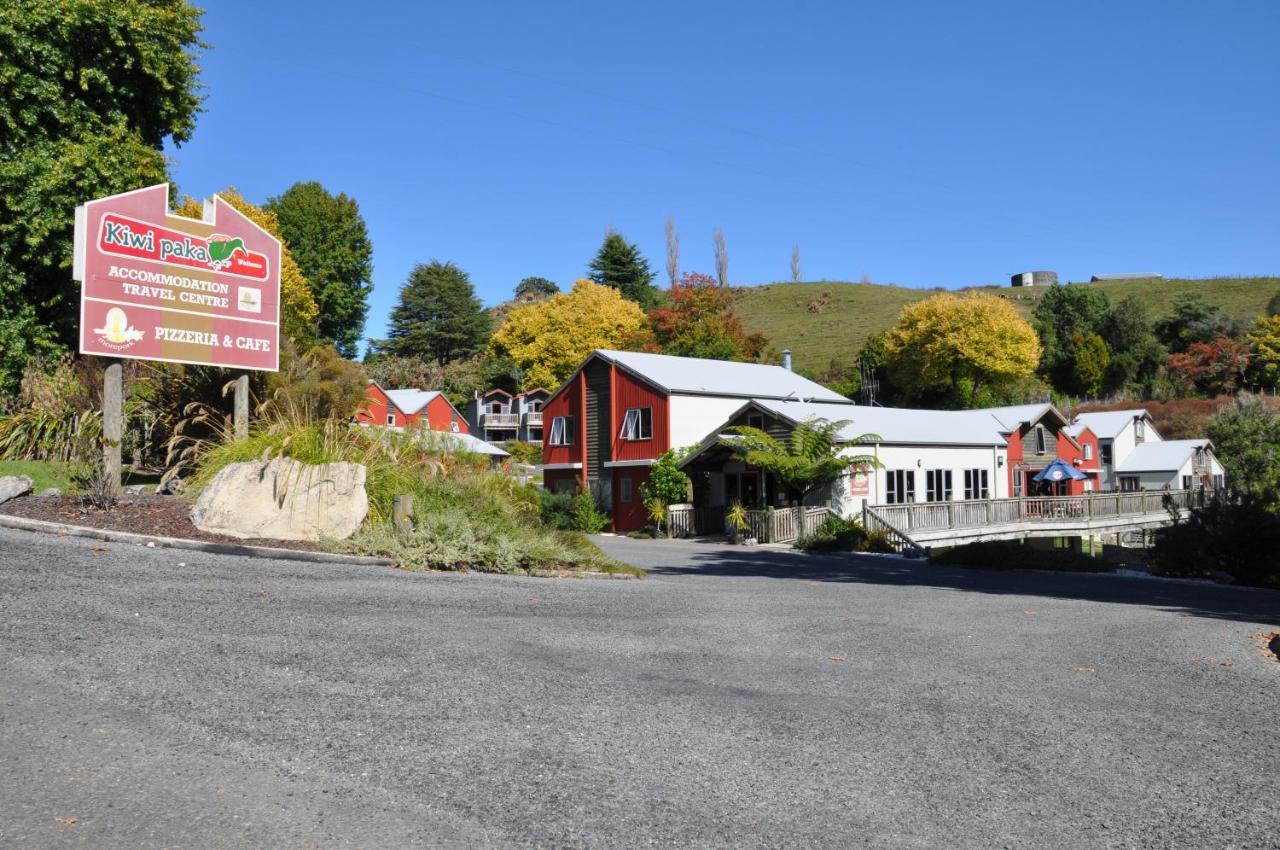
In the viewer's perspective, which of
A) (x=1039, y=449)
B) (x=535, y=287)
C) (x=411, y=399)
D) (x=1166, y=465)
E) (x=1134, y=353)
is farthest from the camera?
(x=535, y=287)

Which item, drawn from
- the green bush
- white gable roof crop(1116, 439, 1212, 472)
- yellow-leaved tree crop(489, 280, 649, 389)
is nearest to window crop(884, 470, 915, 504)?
the green bush

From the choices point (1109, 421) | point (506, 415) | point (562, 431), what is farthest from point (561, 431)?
point (506, 415)

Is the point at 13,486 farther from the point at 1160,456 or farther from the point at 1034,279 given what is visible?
the point at 1034,279

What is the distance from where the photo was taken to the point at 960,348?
59844mm

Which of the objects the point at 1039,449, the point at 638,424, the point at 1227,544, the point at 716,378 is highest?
the point at 716,378

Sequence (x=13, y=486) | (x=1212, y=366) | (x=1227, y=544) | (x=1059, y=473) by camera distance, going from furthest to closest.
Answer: (x=1212, y=366), (x=1059, y=473), (x=1227, y=544), (x=13, y=486)

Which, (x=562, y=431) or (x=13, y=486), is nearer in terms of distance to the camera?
(x=13, y=486)

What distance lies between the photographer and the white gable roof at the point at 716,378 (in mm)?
36094

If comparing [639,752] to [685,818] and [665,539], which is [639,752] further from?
[665,539]

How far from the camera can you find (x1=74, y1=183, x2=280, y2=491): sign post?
13992 millimetres

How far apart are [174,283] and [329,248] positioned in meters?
47.8

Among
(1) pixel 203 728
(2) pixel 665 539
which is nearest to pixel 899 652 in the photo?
(1) pixel 203 728

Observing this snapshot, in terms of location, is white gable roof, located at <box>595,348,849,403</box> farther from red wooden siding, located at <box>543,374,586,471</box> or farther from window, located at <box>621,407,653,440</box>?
red wooden siding, located at <box>543,374,586,471</box>

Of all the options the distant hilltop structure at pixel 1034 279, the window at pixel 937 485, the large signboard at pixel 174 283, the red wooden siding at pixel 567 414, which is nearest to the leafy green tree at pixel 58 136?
the large signboard at pixel 174 283
